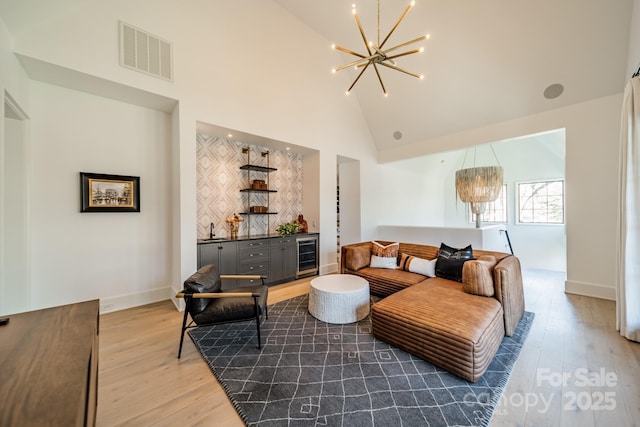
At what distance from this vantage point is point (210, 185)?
429 cm

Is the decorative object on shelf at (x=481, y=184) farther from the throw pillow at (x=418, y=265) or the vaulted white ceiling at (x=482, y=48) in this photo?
the throw pillow at (x=418, y=265)

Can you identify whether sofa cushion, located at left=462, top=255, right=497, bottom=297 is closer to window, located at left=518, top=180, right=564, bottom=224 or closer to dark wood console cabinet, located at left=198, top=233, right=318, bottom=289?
dark wood console cabinet, located at left=198, top=233, right=318, bottom=289

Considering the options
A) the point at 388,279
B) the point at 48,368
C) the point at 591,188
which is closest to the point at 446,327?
the point at 388,279

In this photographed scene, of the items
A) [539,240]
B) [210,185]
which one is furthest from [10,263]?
[539,240]

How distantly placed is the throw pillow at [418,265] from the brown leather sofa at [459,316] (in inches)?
7.5

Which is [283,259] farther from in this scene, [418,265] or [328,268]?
[418,265]

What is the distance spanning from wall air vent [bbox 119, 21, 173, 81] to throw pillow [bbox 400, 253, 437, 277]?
4197 mm

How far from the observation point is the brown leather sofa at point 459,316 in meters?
1.92

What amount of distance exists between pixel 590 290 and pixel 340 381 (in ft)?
14.2

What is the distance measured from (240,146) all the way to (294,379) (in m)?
3.95

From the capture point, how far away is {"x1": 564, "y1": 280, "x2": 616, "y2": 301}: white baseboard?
3.55 metres

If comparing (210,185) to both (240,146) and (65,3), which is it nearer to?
(240,146)

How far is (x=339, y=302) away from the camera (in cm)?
284

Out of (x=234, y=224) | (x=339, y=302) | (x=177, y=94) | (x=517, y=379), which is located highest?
(x=177, y=94)
